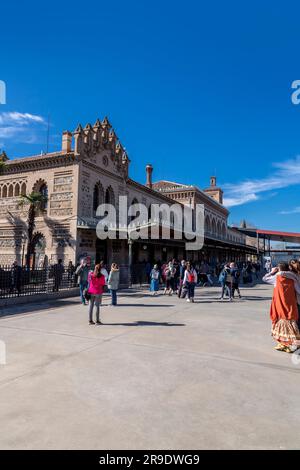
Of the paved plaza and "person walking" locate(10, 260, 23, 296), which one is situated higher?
"person walking" locate(10, 260, 23, 296)

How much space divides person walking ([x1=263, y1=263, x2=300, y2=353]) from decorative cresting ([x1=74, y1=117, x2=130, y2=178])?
1663cm

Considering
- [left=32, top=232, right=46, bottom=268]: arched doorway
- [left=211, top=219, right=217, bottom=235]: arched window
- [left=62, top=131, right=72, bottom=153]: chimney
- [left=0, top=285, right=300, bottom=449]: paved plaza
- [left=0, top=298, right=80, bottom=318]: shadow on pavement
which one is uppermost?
[left=62, top=131, right=72, bottom=153]: chimney

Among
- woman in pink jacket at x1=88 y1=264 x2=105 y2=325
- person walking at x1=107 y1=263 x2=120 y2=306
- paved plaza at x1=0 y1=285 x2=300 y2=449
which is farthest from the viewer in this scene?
person walking at x1=107 y1=263 x2=120 y2=306

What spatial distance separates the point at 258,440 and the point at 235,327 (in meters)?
5.27

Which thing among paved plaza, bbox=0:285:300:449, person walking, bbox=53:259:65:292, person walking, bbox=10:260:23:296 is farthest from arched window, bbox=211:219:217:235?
paved plaza, bbox=0:285:300:449

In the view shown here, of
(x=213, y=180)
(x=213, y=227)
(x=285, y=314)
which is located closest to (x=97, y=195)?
(x=285, y=314)

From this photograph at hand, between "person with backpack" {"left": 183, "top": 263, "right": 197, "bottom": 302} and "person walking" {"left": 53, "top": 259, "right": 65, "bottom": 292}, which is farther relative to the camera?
"person walking" {"left": 53, "top": 259, "right": 65, "bottom": 292}

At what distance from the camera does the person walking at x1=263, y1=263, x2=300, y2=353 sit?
613cm

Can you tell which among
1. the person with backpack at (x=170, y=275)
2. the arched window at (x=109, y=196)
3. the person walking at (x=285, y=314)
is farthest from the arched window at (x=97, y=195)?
the person walking at (x=285, y=314)

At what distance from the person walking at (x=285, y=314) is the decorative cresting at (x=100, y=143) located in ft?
54.6

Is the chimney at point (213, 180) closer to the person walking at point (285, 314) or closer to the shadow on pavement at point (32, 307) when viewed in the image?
the shadow on pavement at point (32, 307)

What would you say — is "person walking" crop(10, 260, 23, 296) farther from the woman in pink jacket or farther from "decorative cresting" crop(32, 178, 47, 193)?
"decorative cresting" crop(32, 178, 47, 193)

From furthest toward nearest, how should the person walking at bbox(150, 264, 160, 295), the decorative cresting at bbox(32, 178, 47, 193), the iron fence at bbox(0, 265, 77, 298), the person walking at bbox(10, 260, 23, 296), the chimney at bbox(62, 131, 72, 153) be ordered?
1. the decorative cresting at bbox(32, 178, 47, 193)
2. the chimney at bbox(62, 131, 72, 153)
3. the person walking at bbox(150, 264, 160, 295)
4. the person walking at bbox(10, 260, 23, 296)
5. the iron fence at bbox(0, 265, 77, 298)

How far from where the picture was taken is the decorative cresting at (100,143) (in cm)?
2044
